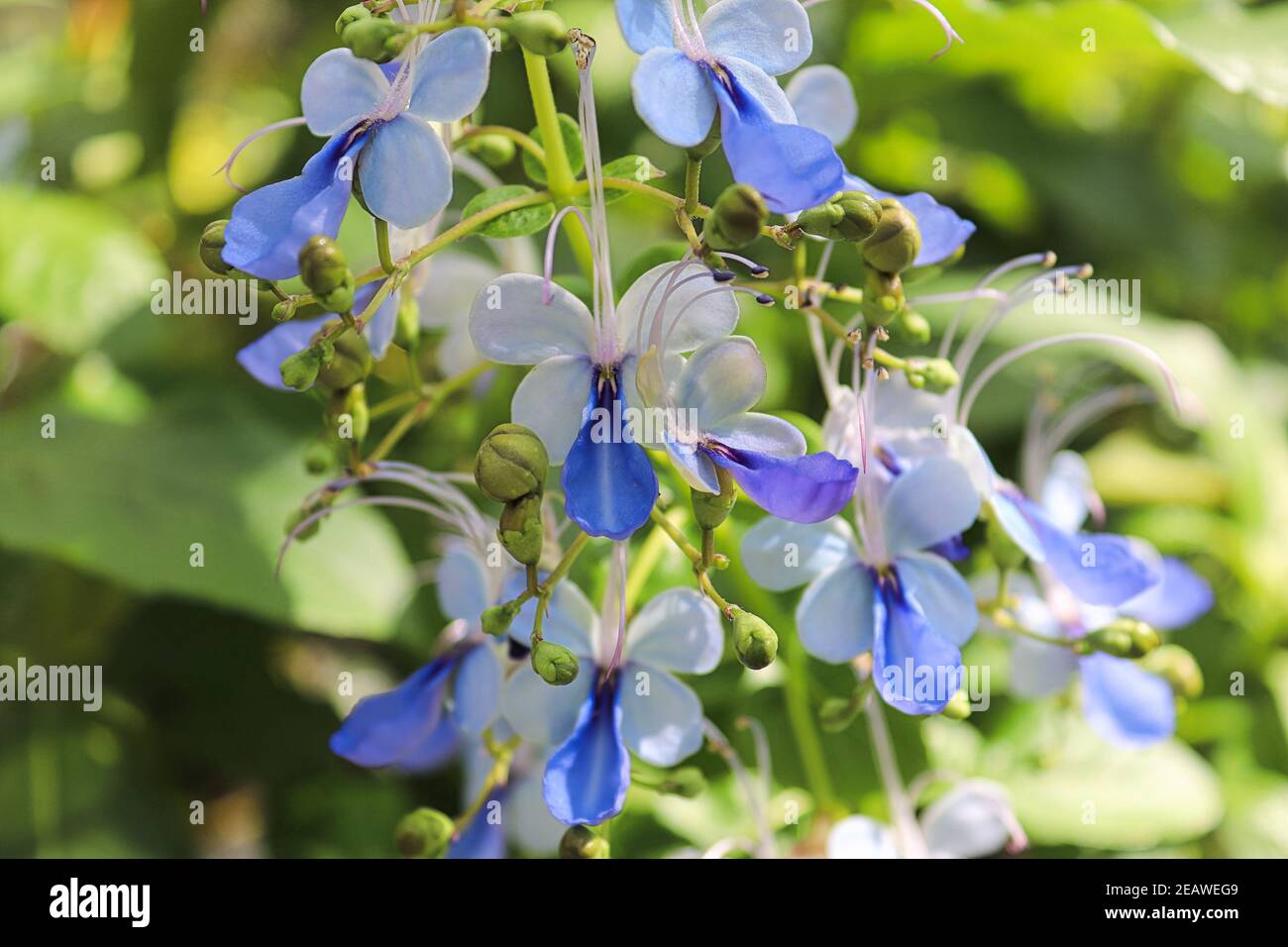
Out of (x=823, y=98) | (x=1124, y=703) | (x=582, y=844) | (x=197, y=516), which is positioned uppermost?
(x=823, y=98)

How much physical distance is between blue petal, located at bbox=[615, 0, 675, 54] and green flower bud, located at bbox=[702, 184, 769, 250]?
141 millimetres

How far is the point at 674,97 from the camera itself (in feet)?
2.54

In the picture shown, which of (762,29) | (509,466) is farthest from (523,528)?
(762,29)

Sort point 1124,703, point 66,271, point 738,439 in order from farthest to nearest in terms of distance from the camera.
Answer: point 66,271
point 1124,703
point 738,439

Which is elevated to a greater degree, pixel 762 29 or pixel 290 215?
pixel 762 29

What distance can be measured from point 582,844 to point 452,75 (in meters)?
0.51

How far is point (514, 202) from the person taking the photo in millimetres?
859

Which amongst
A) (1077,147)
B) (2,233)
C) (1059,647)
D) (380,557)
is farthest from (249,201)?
(1077,147)

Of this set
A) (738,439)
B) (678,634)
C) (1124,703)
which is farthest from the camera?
(1124,703)

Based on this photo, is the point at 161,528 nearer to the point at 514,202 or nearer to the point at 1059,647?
the point at 514,202

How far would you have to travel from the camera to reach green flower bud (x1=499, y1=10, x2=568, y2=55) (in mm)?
723

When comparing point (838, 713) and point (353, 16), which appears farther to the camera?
point (838, 713)

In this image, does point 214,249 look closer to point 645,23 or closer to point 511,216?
point 511,216

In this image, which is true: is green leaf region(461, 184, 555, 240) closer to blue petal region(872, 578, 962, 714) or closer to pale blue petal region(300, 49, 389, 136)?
pale blue petal region(300, 49, 389, 136)
